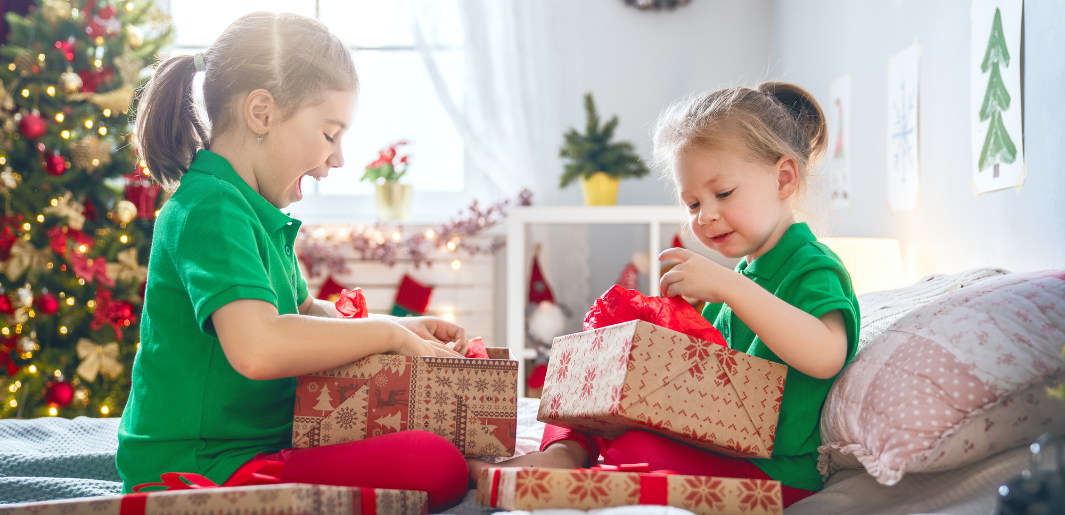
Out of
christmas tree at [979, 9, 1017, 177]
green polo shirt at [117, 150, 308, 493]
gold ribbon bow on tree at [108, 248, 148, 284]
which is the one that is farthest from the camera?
gold ribbon bow on tree at [108, 248, 148, 284]

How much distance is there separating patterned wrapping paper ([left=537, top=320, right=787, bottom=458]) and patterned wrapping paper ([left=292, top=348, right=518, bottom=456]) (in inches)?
5.0

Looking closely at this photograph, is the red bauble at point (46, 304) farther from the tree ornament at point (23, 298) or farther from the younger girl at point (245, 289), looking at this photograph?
the younger girl at point (245, 289)

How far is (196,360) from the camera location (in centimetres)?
87

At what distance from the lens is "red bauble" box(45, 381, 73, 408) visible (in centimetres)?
223

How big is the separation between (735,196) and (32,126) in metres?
2.29

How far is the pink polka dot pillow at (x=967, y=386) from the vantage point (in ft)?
2.30

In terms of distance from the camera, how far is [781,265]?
3.32 ft

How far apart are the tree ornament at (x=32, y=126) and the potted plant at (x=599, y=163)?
1.77 m

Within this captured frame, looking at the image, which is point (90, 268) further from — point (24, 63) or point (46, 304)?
point (24, 63)

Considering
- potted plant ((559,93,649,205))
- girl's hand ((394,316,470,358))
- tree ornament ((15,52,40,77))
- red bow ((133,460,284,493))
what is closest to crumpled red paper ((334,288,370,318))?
→ girl's hand ((394,316,470,358))

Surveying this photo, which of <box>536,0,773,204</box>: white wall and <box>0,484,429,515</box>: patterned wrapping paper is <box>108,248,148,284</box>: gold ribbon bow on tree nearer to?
<box>536,0,773,204</box>: white wall

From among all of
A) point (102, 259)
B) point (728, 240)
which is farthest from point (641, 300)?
point (102, 259)

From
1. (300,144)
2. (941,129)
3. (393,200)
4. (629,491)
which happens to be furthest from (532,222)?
(629,491)

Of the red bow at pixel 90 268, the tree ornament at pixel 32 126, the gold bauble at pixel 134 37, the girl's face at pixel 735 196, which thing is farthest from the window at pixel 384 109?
the girl's face at pixel 735 196
